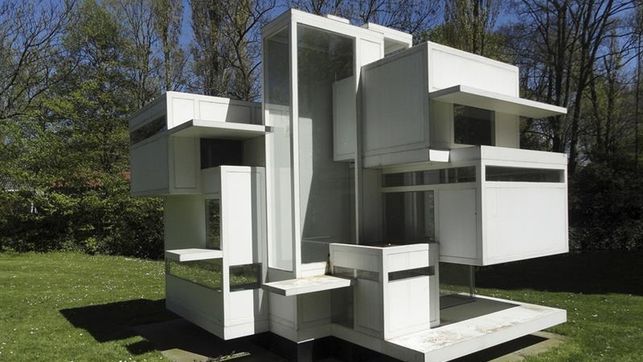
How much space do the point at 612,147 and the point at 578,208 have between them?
3.17m

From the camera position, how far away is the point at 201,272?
25.8 feet

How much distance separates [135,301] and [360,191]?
632 centimetres

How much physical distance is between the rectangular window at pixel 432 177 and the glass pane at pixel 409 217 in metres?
0.15

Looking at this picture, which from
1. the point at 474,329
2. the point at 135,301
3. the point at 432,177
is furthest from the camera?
the point at 135,301

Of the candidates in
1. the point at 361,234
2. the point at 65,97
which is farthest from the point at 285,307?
the point at 65,97

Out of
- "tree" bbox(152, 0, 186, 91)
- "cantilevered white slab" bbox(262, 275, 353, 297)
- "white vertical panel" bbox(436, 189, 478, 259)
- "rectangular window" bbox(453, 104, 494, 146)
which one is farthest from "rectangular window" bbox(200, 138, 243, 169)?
"tree" bbox(152, 0, 186, 91)

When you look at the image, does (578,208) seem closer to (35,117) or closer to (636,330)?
(636,330)

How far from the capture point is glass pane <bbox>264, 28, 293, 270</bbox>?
23.4 ft

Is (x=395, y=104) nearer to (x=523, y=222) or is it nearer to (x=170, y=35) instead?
(x=523, y=222)

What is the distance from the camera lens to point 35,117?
827 inches

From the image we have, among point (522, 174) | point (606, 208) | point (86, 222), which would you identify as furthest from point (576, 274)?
point (86, 222)

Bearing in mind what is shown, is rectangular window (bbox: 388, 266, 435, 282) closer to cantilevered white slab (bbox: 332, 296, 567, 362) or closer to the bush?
cantilevered white slab (bbox: 332, 296, 567, 362)

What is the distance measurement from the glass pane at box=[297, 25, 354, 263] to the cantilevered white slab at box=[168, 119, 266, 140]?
738 mm

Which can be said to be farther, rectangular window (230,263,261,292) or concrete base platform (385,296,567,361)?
rectangular window (230,263,261,292)
